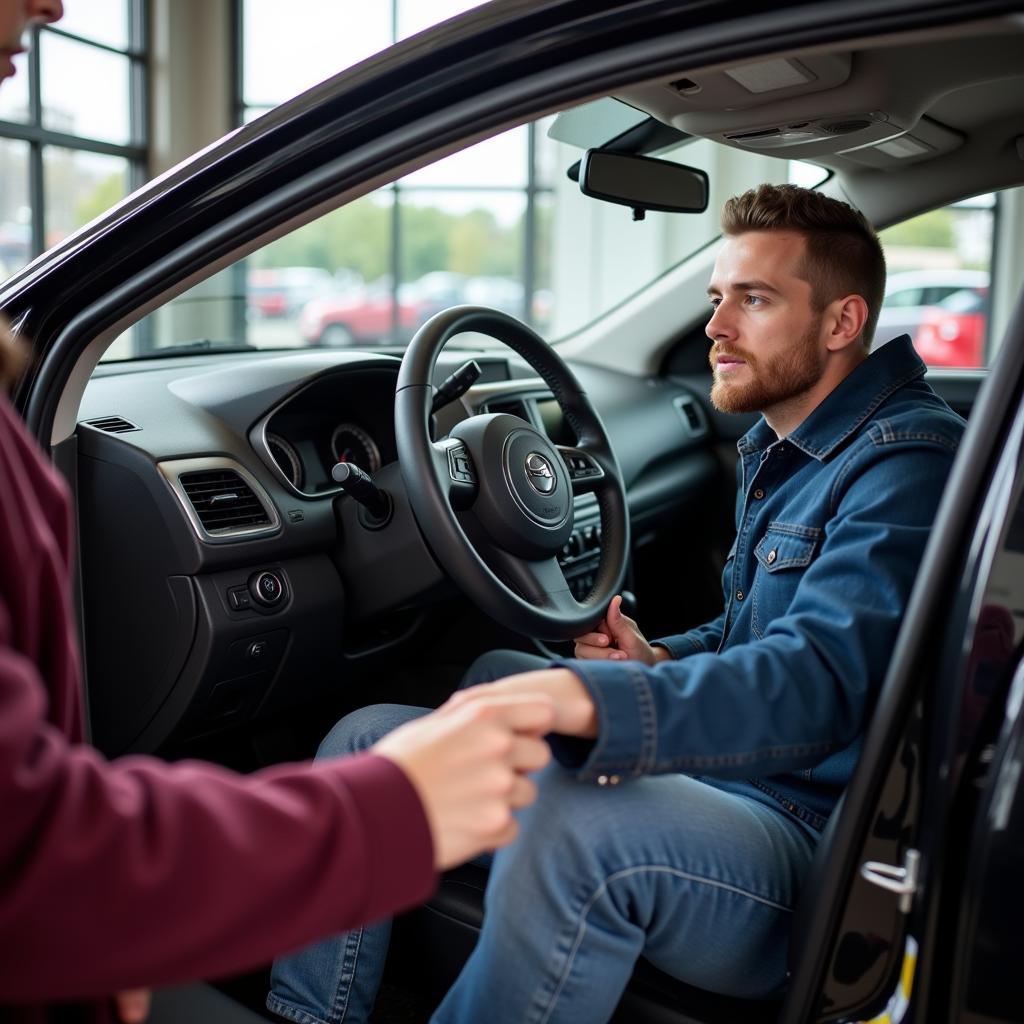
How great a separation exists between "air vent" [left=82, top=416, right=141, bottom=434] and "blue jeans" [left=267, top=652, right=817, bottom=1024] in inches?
32.6

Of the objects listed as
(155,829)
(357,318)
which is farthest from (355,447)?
(357,318)

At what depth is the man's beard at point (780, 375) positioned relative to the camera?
1.53 m

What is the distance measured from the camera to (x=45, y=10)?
2.65 ft

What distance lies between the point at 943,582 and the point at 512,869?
0.49 m

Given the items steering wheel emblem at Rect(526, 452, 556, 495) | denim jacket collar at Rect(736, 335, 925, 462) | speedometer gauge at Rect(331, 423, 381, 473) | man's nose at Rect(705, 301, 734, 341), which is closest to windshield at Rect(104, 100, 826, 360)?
speedometer gauge at Rect(331, 423, 381, 473)

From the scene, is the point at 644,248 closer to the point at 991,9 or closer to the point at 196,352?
the point at 196,352

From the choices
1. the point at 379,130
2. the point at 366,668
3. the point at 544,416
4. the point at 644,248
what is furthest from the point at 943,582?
the point at 644,248

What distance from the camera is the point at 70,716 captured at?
2.73ft

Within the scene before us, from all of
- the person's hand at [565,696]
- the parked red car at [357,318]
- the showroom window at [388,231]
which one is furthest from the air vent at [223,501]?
the parked red car at [357,318]

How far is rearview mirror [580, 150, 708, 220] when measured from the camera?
1755mm

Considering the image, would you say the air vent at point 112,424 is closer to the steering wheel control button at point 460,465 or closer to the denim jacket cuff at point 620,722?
the steering wheel control button at point 460,465

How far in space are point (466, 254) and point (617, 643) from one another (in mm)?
9792

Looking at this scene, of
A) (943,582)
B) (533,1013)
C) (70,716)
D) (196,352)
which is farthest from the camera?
(196,352)

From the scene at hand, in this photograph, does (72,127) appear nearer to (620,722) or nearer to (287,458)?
(287,458)
